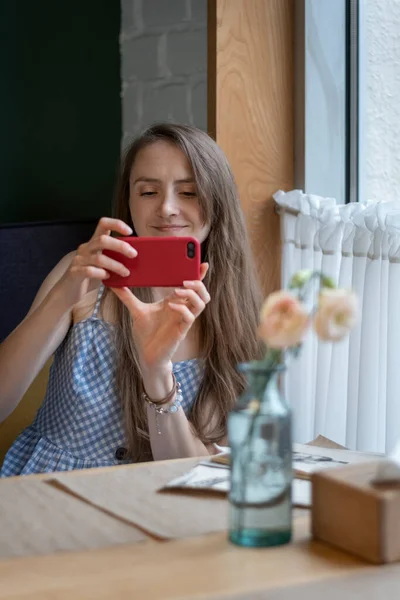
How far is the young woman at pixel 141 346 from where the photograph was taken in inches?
58.1

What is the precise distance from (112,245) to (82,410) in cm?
42

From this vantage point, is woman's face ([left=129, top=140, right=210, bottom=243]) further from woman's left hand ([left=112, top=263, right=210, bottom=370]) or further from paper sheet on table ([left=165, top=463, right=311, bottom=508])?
paper sheet on table ([left=165, top=463, right=311, bottom=508])

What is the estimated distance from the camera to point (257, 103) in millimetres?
1881

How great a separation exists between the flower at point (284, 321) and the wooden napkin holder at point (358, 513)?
0.15 meters

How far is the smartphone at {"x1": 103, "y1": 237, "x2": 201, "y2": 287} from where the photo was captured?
127 centimetres

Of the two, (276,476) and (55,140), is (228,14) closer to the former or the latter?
(55,140)

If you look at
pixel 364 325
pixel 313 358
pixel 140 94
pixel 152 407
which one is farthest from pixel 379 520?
pixel 140 94

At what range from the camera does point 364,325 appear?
5.20 feet

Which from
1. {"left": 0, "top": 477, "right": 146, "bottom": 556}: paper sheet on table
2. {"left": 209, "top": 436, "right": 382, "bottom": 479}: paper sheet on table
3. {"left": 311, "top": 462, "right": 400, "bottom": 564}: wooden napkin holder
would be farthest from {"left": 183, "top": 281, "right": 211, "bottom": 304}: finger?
{"left": 311, "top": 462, "right": 400, "bottom": 564}: wooden napkin holder

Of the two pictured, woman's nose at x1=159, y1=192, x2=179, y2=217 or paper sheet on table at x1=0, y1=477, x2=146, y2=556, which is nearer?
paper sheet on table at x1=0, y1=477, x2=146, y2=556

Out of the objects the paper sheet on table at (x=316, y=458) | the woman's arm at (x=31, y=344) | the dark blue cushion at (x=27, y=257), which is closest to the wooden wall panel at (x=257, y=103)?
the woman's arm at (x=31, y=344)

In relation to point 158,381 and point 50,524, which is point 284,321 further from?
point 158,381

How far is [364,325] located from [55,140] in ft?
4.39

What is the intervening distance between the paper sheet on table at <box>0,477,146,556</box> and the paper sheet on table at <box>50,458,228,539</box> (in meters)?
0.02
